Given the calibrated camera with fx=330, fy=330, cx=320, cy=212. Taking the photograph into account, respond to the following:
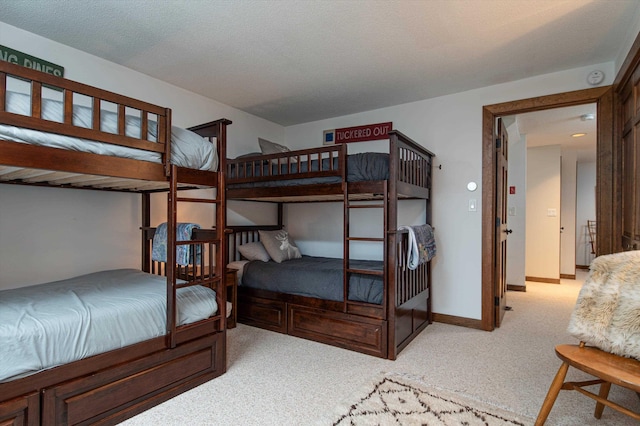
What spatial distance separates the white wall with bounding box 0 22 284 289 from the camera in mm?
2318

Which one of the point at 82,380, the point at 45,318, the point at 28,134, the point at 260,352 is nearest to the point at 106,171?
the point at 28,134

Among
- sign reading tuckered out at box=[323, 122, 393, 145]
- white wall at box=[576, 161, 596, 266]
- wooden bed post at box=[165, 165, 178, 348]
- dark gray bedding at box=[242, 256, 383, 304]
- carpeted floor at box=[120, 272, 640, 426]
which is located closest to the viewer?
carpeted floor at box=[120, 272, 640, 426]

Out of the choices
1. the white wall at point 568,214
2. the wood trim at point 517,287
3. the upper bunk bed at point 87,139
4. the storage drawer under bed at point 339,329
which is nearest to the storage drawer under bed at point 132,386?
the storage drawer under bed at point 339,329

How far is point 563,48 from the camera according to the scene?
2545mm

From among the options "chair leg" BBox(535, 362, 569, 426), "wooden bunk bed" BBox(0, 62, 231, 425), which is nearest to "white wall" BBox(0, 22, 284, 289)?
"wooden bunk bed" BBox(0, 62, 231, 425)

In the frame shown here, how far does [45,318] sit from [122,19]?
1.90 m

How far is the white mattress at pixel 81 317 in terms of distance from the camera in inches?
57.3

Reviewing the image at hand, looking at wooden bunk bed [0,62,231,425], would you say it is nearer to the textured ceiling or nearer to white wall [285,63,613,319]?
the textured ceiling

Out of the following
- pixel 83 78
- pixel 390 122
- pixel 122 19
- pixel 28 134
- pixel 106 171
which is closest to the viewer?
pixel 28 134

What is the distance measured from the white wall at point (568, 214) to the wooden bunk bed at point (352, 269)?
162 inches

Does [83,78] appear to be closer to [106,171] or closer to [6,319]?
[106,171]

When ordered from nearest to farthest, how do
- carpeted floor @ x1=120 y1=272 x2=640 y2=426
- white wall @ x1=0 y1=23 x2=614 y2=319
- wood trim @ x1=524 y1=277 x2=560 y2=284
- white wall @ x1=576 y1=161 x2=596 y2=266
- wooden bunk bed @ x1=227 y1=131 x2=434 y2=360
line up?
carpeted floor @ x1=120 y1=272 x2=640 y2=426
white wall @ x1=0 y1=23 x2=614 y2=319
wooden bunk bed @ x1=227 y1=131 x2=434 y2=360
wood trim @ x1=524 y1=277 x2=560 y2=284
white wall @ x1=576 y1=161 x2=596 y2=266

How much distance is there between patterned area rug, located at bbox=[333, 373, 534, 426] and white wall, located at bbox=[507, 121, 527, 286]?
148 inches

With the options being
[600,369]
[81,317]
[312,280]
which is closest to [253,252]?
Answer: [312,280]
